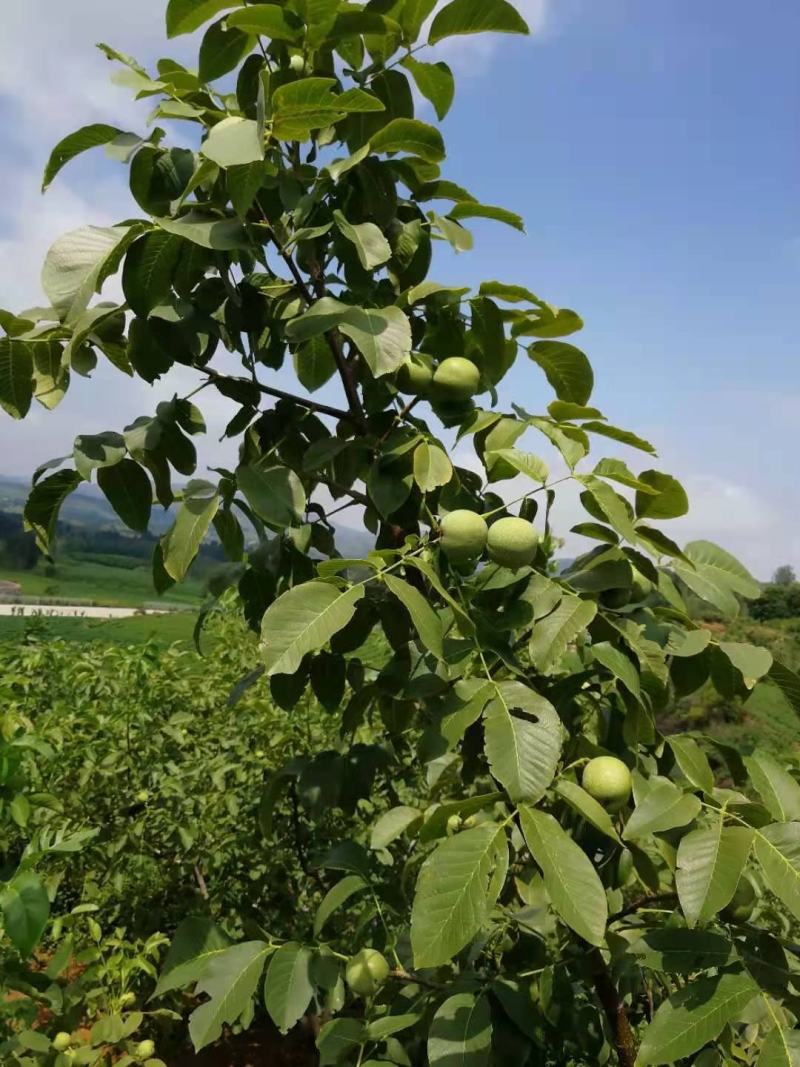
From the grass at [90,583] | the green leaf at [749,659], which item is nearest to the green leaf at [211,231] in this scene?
the green leaf at [749,659]

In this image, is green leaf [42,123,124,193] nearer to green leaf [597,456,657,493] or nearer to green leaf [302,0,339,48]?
green leaf [302,0,339,48]

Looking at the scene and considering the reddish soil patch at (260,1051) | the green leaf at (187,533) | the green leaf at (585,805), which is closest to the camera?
the green leaf at (585,805)

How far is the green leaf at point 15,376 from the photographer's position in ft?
3.76

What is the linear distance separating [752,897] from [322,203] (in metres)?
1.33

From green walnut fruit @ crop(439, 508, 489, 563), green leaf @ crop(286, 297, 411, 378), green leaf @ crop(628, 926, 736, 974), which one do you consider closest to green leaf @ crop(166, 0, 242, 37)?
green leaf @ crop(286, 297, 411, 378)

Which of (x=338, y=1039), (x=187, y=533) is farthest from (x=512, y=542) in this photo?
(x=338, y=1039)

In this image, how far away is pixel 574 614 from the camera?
1.10 m

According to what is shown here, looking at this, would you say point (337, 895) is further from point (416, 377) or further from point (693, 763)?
point (416, 377)

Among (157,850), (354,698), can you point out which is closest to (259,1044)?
(157,850)

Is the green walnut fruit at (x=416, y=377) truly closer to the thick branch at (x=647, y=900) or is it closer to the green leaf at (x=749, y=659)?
the green leaf at (x=749, y=659)

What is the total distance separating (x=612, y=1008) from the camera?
136cm

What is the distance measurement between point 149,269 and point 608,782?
39.4 inches

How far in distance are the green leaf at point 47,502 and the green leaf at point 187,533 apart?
0.60ft

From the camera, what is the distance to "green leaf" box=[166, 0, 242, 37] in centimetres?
115
